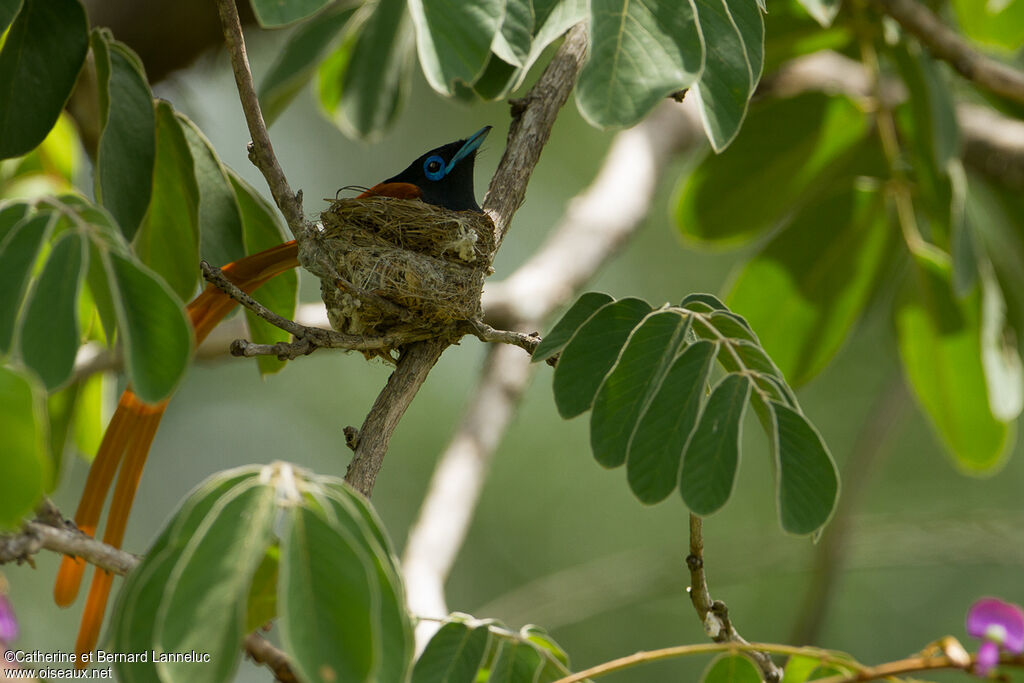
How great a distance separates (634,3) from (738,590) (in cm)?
871

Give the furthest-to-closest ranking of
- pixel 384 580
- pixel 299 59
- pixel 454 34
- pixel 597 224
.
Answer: pixel 597 224 < pixel 299 59 < pixel 454 34 < pixel 384 580

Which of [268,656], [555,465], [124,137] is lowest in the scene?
[555,465]

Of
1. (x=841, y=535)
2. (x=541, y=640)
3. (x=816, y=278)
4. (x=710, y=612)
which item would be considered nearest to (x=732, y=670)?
(x=710, y=612)

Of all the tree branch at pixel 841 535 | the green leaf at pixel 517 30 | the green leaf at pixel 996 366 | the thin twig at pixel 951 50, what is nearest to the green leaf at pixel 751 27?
the green leaf at pixel 517 30

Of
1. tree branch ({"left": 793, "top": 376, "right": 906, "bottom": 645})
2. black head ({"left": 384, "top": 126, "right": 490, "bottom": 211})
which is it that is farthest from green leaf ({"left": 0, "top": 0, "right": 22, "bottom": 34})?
tree branch ({"left": 793, "top": 376, "right": 906, "bottom": 645})

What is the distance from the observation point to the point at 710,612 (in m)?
1.70

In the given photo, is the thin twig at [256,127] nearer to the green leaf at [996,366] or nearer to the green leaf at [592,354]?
the green leaf at [592,354]

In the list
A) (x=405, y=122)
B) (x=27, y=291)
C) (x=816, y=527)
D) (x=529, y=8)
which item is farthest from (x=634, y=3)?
(x=405, y=122)

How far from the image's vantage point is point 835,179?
3.71 metres

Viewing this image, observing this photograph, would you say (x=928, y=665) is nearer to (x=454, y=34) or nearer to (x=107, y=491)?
(x=454, y=34)

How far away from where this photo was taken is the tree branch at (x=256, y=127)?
1726mm

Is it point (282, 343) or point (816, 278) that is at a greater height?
point (282, 343)

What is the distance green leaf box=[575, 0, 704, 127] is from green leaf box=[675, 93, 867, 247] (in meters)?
2.18

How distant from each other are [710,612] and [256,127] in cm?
116
